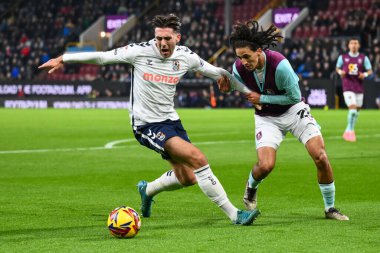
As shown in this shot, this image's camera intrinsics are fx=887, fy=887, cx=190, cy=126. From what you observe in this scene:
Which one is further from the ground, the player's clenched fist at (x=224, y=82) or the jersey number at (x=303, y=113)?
the player's clenched fist at (x=224, y=82)

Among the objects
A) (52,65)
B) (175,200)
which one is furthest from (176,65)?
(175,200)

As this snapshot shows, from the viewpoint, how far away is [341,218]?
9.16m

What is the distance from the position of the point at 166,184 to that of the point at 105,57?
5.19 ft

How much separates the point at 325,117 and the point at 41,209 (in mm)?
24373

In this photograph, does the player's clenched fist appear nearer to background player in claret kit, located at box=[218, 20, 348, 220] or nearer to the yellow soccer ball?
background player in claret kit, located at box=[218, 20, 348, 220]

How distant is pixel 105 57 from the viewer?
919 centimetres

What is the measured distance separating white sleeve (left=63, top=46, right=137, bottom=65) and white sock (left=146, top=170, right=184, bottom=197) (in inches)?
52.7

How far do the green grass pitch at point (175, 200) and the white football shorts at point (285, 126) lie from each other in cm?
83

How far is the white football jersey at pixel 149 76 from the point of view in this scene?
9188 millimetres

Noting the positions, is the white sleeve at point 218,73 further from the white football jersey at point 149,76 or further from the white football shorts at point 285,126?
the white football shorts at point 285,126

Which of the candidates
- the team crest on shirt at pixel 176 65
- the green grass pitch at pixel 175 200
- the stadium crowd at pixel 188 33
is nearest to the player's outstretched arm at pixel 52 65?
the team crest on shirt at pixel 176 65

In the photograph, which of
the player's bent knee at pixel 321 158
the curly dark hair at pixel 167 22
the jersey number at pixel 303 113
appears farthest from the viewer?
the jersey number at pixel 303 113

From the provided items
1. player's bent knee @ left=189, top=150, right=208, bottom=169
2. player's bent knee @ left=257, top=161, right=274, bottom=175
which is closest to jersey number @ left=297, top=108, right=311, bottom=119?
player's bent knee @ left=257, top=161, right=274, bottom=175

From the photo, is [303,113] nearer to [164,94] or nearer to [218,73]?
[218,73]
